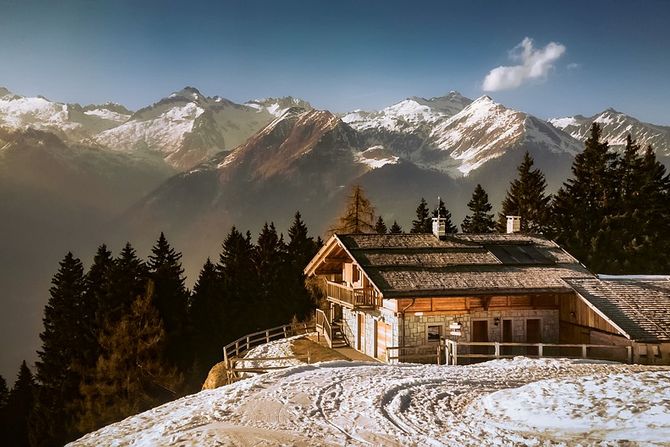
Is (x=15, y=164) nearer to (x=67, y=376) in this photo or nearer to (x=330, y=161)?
(x=330, y=161)

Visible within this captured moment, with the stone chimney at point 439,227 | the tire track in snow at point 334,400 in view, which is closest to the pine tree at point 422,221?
the stone chimney at point 439,227

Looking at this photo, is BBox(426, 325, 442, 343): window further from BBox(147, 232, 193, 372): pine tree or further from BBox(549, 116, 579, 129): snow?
BBox(549, 116, 579, 129): snow

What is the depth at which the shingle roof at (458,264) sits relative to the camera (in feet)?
81.8

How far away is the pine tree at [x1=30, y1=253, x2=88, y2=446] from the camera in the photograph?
38.4 meters

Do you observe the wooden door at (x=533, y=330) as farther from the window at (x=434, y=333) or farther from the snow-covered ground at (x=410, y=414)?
the snow-covered ground at (x=410, y=414)

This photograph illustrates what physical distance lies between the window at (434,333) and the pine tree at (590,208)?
2579 centimetres

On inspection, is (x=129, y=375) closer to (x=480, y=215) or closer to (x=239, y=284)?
(x=239, y=284)

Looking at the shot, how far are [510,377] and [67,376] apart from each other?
33.3 meters

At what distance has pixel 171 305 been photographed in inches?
1783

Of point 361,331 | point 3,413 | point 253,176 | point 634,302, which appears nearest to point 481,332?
point 361,331

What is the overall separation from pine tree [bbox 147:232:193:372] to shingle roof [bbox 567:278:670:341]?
31.1 m

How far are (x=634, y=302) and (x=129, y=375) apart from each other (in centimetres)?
3061

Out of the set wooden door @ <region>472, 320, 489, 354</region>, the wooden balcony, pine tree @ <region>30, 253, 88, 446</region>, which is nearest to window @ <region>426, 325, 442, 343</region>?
wooden door @ <region>472, 320, 489, 354</region>

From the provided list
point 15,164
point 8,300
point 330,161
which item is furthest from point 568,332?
point 15,164
